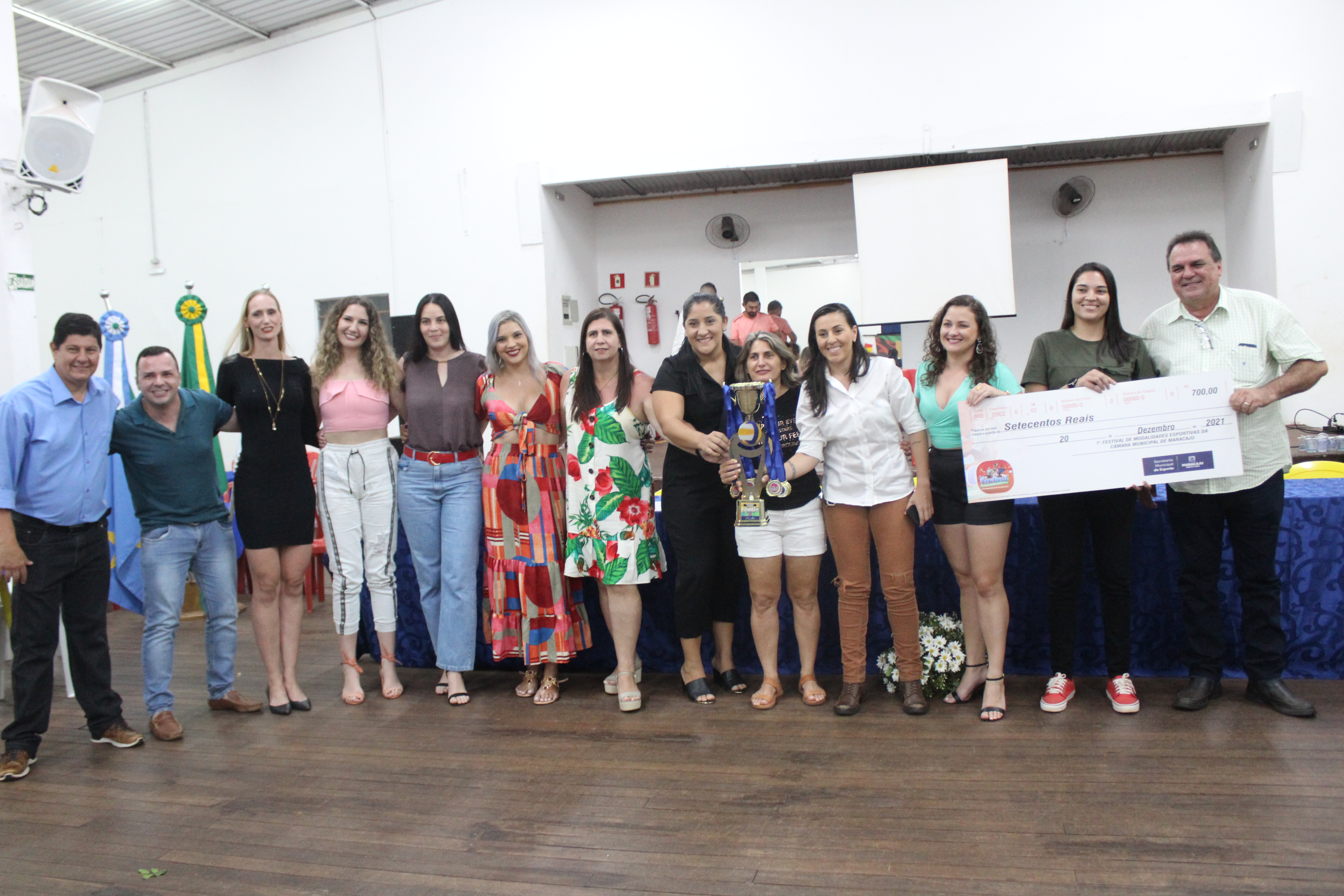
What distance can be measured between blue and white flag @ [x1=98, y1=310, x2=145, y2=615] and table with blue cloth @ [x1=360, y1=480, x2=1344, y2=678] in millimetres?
1749

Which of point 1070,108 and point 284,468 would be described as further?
point 1070,108

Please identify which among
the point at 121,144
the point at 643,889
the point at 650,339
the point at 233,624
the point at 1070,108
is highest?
the point at 121,144

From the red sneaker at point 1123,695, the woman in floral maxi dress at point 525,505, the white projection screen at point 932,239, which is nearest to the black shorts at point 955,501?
the red sneaker at point 1123,695

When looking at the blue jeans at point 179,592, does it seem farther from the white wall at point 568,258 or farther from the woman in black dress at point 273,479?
the white wall at point 568,258

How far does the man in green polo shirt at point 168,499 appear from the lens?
3281 millimetres

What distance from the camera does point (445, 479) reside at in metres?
3.54

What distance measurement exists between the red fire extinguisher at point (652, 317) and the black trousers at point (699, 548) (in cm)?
633

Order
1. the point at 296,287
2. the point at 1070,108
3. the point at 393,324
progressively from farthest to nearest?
the point at 296,287 → the point at 393,324 → the point at 1070,108

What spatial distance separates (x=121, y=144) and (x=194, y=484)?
7863mm

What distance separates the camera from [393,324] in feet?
26.0

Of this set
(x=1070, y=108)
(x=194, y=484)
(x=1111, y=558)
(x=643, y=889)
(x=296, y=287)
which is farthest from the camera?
(x=296, y=287)

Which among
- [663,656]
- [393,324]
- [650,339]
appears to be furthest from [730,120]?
[663,656]

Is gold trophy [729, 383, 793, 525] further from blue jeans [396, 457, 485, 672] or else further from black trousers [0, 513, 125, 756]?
black trousers [0, 513, 125, 756]

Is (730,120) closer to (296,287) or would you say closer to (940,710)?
(296,287)
